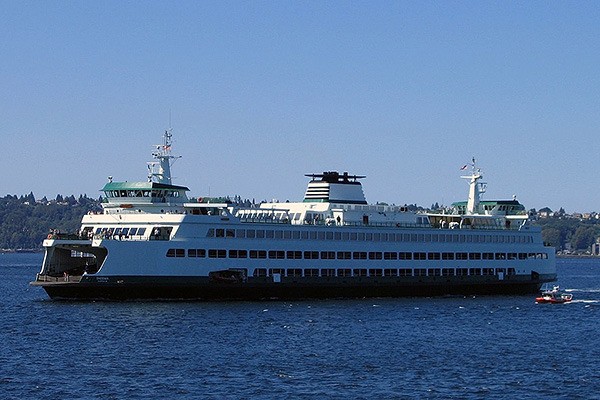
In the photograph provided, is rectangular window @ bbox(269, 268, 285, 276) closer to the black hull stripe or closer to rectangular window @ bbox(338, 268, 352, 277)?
the black hull stripe

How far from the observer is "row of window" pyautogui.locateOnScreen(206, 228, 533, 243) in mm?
76375

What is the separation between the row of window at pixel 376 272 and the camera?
78.6 meters

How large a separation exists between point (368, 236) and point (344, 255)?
2.78m

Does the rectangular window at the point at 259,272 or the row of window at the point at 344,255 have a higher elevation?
the row of window at the point at 344,255

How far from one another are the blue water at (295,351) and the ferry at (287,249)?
Answer: 198 cm

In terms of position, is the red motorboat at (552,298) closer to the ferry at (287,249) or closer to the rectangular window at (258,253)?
the ferry at (287,249)

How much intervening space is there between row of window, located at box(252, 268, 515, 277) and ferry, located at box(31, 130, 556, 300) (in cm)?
7

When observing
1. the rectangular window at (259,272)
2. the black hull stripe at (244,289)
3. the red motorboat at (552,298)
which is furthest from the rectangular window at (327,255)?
the red motorboat at (552,298)

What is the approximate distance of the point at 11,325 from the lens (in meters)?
64.2

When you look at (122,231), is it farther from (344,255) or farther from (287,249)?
(344,255)

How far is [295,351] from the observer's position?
53.7 metres

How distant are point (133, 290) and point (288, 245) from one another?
12239 mm

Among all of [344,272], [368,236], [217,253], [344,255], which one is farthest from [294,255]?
[368,236]

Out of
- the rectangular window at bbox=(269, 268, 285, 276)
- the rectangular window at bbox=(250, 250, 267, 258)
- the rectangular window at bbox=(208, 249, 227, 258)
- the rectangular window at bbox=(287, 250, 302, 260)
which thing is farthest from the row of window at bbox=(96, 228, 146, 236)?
the rectangular window at bbox=(287, 250, 302, 260)
